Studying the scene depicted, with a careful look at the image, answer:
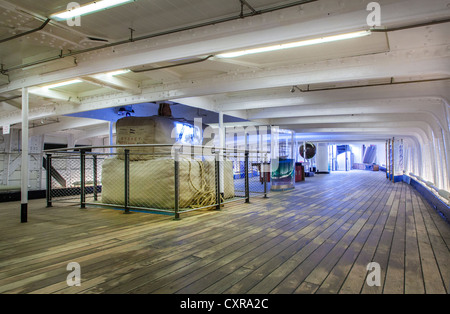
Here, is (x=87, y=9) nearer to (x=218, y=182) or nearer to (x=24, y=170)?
(x=24, y=170)

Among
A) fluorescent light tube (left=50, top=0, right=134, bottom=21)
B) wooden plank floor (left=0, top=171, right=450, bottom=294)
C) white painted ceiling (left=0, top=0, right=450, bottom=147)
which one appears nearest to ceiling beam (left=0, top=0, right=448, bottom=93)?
white painted ceiling (left=0, top=0, right=450, bottom=147)

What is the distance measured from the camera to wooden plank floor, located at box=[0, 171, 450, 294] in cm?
218

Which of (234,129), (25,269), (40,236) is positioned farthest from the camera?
(234,129)

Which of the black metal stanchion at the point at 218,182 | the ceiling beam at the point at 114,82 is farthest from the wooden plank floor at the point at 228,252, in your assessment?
the ceiling beam at the point at 114,82

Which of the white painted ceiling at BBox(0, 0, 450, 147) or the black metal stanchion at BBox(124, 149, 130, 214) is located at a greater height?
the white painted ceiling at BBox(0, 0, 450, 147)

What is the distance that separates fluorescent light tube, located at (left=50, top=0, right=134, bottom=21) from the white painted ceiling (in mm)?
78

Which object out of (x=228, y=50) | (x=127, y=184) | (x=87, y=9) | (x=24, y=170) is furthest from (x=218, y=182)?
(x=87, y=9)

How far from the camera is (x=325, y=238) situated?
3.49 m

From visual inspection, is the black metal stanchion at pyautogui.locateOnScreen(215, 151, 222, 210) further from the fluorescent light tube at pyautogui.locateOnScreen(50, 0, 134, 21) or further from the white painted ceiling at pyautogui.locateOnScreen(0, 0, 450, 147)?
the fluorescent light tube at pyautogui.locateOnScreen(50, 0, 134, 21)

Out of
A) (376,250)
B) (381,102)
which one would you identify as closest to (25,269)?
(376,250)

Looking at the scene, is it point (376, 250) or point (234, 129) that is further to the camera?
point (234, 129)

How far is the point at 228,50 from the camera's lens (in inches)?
128
